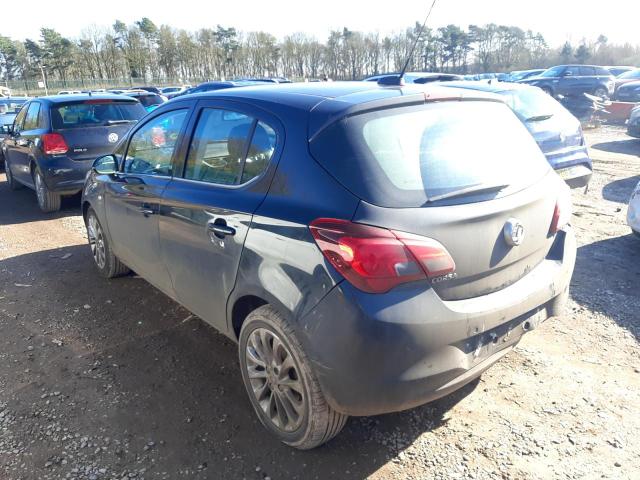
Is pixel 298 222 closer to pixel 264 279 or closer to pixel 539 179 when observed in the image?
pixel 264 279

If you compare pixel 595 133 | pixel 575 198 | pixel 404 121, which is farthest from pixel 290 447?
pixel 595 133

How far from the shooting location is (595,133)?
16.1m

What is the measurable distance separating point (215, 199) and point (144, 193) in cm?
106

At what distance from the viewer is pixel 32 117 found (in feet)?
27.0

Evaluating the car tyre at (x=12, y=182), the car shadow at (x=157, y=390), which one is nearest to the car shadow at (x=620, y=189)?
the car shadow at (x=157, y=390)

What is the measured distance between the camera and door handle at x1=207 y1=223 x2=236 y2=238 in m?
2.80

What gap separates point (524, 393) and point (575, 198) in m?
5.38

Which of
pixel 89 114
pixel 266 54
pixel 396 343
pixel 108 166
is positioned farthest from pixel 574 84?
pixel 266 54

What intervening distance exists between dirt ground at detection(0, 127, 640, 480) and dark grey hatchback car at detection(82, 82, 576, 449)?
0.31m

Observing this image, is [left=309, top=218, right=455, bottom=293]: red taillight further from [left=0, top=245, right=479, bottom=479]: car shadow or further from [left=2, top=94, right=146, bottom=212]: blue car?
[left=2, top=94, right=146, bottom=212]: blue car

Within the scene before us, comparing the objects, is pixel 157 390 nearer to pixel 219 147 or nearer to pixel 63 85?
pixel 219 147

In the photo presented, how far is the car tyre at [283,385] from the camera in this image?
246 cm

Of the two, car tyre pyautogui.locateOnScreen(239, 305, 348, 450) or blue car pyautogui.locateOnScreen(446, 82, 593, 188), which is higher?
blue car pyautogui.locateOnScreen(446, 82, 593, 188)

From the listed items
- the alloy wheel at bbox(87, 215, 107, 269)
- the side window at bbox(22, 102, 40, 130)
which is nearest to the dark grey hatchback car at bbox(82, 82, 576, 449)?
the alloy wheel at bbox(87, 215, 107, 269)
